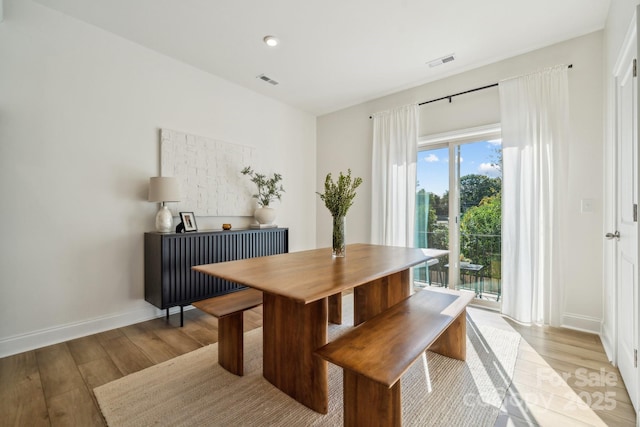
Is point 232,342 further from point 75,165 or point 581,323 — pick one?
point 581,323

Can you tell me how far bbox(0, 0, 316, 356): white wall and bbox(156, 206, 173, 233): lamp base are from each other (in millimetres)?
224

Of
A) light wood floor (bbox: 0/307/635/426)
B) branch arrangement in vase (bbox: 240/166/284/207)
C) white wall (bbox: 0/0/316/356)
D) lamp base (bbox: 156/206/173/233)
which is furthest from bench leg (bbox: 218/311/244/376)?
branch arrangement in vase (bbox: 240/166/284/207)

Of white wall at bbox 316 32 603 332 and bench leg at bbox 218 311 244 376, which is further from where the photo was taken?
white wall at bbox 316 32 603 332

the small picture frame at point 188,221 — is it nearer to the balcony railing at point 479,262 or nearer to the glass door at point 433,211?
the glass door at point 433,211

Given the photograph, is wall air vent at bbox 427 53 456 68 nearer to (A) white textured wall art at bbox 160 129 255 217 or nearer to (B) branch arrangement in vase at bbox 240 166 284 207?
(B) branch arrangement in vase at bbox 240 166 284 207

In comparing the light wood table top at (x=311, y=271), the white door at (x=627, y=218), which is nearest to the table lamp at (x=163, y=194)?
the light wood table top at (x=311, y=271)

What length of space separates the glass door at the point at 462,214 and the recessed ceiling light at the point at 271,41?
87.7 inches

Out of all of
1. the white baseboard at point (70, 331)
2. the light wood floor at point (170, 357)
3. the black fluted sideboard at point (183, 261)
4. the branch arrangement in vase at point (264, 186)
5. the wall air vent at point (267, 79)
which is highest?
the wall air vent at point (267, 79)

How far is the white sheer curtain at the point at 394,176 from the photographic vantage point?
3.66 meters

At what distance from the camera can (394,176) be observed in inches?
150

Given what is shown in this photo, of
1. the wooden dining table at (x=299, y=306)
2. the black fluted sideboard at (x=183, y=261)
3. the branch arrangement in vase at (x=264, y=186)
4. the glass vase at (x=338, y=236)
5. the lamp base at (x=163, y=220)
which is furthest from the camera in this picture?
the branch arrangement in vase at (x=264, y=186)

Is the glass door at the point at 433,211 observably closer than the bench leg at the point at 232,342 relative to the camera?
No

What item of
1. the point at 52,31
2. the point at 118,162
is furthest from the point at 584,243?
the point at 52,31

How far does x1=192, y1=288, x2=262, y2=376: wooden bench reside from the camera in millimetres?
1832
